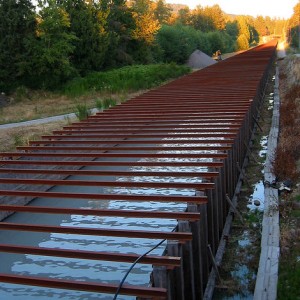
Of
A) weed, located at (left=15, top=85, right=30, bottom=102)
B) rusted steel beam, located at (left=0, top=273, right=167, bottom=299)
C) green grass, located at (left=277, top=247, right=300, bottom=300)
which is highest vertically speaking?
weed, located at (left=15, top=85, right=30, bottom=102)

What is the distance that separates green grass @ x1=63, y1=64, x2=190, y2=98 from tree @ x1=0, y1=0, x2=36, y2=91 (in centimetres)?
386

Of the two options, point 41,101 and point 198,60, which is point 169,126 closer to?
point 41,101

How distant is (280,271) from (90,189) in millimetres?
4470

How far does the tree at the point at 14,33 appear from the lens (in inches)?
1257

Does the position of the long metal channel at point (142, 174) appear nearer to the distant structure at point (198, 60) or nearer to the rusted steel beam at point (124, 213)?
the rusted steel beam at point (124, 213)

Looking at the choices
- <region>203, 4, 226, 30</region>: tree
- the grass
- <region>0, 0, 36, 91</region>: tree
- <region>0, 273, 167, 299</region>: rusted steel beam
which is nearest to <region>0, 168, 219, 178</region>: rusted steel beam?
<region>0, 273, 167, 299</region>: rusted steel beam

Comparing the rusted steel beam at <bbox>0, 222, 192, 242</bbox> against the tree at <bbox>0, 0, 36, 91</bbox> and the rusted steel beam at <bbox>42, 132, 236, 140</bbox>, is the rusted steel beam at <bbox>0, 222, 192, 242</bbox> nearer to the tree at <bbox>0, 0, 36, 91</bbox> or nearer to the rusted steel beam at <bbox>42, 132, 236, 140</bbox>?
the rusted steel beam at <bbox>42, 132, 236, 140</bbox>

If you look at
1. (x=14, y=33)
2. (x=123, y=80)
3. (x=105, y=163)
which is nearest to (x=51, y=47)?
(x=14, y=33)

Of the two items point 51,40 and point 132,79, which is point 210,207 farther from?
point 51,40

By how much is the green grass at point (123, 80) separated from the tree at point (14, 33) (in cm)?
386

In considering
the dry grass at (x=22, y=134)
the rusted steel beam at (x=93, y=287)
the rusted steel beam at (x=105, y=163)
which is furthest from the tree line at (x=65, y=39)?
the rusted steel beam at (x=93, y=287)

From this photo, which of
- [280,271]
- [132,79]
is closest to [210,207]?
[280,271]

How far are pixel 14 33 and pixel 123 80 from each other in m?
8.79

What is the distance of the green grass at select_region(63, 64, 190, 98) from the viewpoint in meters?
28.8
